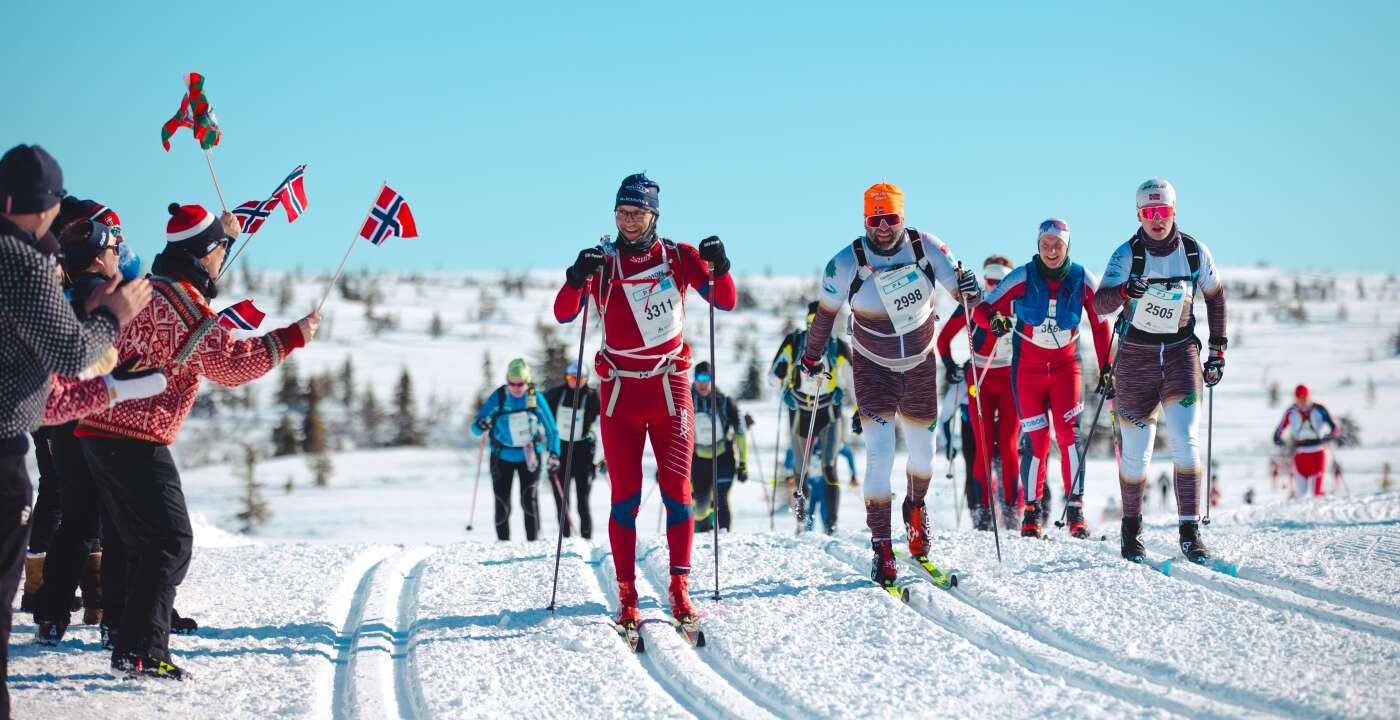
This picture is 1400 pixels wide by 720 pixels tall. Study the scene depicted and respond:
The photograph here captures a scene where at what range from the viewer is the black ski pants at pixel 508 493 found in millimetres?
11797

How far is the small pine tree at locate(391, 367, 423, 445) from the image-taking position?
61438 millimetres

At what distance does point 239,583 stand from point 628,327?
358cm

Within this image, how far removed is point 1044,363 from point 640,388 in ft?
13.6

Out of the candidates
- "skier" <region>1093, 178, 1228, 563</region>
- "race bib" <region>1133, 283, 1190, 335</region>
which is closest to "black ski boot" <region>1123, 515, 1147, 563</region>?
"skier" <region>1093, 178, 1228, 563</region>

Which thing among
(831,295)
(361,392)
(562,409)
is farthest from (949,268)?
(361,392)

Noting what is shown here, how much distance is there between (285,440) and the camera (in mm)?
55812

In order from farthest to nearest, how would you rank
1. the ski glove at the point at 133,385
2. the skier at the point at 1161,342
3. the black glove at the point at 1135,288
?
1. the skier at the point at 1161,342
2. the black glove at the point at 1135,288
3. the ski glove at the point at 133,385

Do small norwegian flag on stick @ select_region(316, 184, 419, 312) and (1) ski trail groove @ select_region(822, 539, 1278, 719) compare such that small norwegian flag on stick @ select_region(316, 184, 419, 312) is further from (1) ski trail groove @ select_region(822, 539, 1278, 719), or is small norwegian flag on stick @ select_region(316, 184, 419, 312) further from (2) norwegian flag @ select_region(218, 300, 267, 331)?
(1) ski trail groove @ select_region(822, 539, 1278, 719)

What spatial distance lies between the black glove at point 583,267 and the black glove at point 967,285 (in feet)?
7.91

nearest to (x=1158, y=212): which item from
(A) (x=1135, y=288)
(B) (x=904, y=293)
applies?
(A) (x=1135, y=288)

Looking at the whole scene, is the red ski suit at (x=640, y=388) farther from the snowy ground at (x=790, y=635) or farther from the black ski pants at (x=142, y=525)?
the black ski pants at (x=142, y=525)

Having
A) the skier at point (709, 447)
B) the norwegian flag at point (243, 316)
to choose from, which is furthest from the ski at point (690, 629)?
the skier at point (709, 447)

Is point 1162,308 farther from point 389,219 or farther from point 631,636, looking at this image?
Answer: point 389,219

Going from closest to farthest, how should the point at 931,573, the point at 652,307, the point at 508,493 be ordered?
the point at 652,307, the point at 931,573, the point at 508,493
